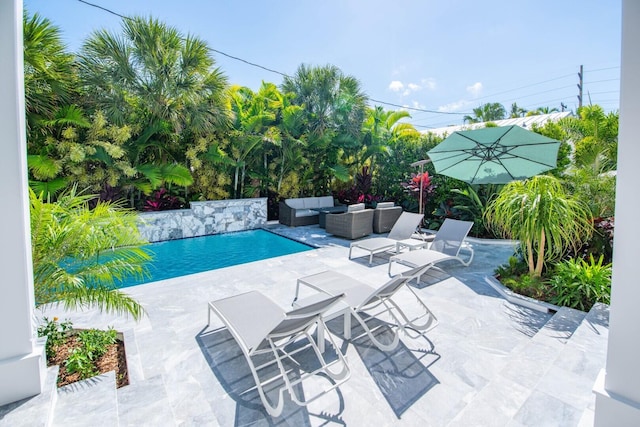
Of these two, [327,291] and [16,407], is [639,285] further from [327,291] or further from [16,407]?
[16,407]

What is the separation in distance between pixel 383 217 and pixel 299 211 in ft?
11.6

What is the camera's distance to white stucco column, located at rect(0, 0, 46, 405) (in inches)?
76.4

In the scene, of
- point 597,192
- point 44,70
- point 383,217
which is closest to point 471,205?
point 383,217

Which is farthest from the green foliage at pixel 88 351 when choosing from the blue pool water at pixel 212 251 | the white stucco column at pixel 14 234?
the blue pool water at pixel 212 251

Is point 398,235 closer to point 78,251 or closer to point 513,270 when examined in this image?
point 513,270

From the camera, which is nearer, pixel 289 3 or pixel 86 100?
pixel 86 100

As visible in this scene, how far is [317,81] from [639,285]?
1338cm

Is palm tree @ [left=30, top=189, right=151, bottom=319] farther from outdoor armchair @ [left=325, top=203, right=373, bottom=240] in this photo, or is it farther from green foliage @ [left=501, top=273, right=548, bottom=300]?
outdoor armchair @ [left=325, top=203, right=373, bottom=240]

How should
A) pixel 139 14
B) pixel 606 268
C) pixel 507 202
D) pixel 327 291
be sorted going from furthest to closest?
pixel 139 14 → pixel 507 202 → pixel 606 268 → pixel 327 291

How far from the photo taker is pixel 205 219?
38.1 feet

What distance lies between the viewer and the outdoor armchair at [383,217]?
35.8ft

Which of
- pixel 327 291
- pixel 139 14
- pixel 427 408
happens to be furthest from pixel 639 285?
pixel 139 14

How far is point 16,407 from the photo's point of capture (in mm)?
2078

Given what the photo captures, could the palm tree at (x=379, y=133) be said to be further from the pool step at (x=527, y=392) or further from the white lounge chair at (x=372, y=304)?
the pool step at (x=527, y=392)
